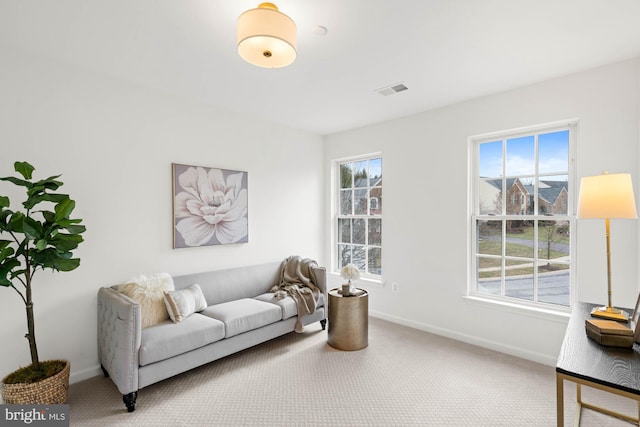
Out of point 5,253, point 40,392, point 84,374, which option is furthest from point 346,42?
point 84,374

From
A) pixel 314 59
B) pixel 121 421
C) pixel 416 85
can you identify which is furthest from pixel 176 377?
pixel 416 85

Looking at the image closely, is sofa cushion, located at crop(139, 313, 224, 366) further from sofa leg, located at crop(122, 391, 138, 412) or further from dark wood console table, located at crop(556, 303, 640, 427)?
dark wood console table, located at crop(556, 303, 640, 427)

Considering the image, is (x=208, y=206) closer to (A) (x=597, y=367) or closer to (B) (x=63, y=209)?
(B) (x=63, y=209)

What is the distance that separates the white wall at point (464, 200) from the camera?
2.59 metres

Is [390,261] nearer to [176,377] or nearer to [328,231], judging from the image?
[328,231]

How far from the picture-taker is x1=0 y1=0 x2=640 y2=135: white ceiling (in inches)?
75.2

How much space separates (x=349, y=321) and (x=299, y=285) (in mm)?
815

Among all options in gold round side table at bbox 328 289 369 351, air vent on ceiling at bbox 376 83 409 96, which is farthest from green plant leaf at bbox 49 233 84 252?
air vent on ceiling at bbox 376 83 409 96

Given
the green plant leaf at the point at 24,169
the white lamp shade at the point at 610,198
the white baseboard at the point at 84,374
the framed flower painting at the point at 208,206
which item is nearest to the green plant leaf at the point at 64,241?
the green plant leaf at the point at 24,169

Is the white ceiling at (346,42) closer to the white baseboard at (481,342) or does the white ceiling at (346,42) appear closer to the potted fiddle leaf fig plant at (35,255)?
the potted fiddle leaf fig plant at (35,255)

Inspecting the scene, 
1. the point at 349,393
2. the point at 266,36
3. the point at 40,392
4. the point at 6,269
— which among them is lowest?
the point at 349,393

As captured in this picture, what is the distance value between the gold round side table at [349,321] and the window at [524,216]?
51.2 inches

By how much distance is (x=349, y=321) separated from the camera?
321 cm

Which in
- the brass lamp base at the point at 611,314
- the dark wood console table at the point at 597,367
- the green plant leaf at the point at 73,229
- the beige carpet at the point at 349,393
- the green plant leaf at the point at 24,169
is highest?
the green plant leaf at the point at 24,169
